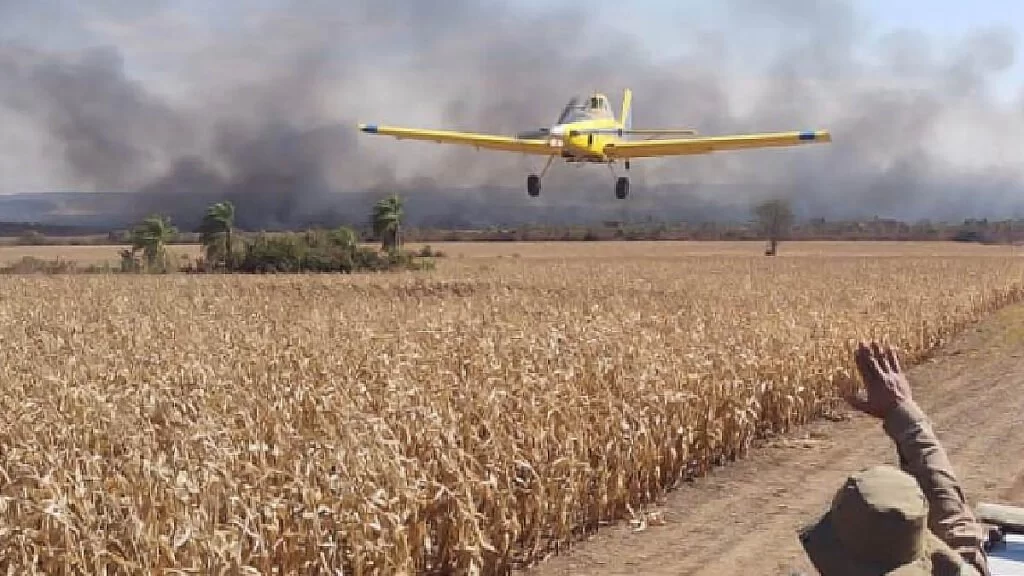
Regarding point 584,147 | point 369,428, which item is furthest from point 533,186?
point 369,428

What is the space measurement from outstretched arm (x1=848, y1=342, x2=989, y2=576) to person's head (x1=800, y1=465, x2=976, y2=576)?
58cm

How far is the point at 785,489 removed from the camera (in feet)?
36.7

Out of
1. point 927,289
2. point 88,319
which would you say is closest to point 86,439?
point 88,319

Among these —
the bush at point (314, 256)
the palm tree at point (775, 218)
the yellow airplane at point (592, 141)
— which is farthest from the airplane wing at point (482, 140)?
the palm tree at point (775, 218)

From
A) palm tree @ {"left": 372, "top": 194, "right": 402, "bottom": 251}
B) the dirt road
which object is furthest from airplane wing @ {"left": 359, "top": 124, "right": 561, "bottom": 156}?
palm tree @ {"left": 372, "top": 194, "right": 402, "bottom": 251}

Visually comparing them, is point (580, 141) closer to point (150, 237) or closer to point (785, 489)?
point (785, 489)

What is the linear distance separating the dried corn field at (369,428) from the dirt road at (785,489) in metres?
0.36

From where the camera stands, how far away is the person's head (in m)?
2.60

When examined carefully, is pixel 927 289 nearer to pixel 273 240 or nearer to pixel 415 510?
pixel 415 510

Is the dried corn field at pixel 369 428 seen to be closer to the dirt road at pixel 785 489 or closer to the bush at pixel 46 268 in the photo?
the dirt road at pixel 785 489

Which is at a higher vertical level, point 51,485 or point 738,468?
point 51,485

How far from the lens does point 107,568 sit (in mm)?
5461

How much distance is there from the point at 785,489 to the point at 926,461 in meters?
8.16

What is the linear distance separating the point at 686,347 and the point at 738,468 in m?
2.62
